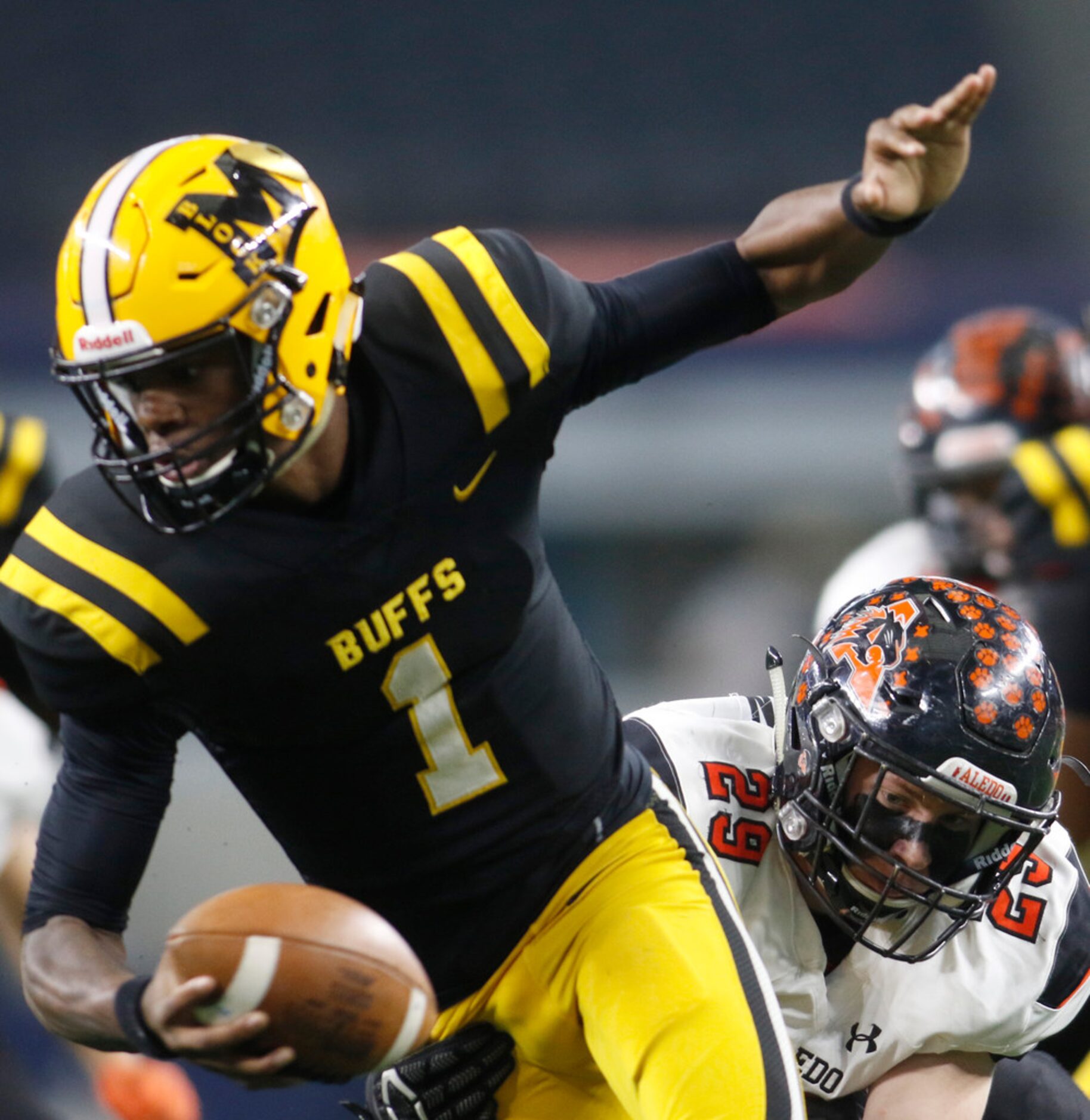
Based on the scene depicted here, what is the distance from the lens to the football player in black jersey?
1.77 m

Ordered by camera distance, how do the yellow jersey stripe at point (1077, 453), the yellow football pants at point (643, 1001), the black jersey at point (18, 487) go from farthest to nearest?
the yellow jersey stripe at point (1077, 453) → the black jersey at point (18, 487) → the yellow football pants at point (643, 1001)

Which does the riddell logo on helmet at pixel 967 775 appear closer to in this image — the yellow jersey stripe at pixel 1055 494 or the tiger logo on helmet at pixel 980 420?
the yellow jersey stripe at pixel 1055 494

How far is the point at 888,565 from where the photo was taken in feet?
13.0

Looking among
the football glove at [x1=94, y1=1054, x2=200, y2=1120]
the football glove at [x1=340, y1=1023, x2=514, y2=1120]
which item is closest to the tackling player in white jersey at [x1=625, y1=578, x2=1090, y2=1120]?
the football glove at [x1=340, y1=1023, x2=514, y2=1120]

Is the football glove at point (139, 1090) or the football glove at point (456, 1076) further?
the football glove at point (139, 1090)

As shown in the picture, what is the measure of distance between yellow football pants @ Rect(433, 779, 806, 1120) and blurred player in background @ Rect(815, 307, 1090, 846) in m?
1.70

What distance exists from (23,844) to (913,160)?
2.23 m

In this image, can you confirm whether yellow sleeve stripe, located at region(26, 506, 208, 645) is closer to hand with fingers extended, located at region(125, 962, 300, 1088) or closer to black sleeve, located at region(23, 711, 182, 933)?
black sleeve, located at region(23, 711, 182, 933)

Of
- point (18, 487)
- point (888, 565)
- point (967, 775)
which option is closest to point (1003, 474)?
point (888, 565)

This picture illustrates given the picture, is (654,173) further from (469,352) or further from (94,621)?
(94,621)

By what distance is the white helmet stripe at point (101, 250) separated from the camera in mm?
1727

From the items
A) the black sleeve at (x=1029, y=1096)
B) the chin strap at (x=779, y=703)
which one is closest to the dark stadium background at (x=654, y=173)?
the black sleeve at (x=1029, y=1096)

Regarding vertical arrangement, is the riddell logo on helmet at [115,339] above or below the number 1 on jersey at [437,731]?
above

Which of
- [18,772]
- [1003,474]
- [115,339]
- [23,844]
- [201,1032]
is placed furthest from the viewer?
[1003,474]
